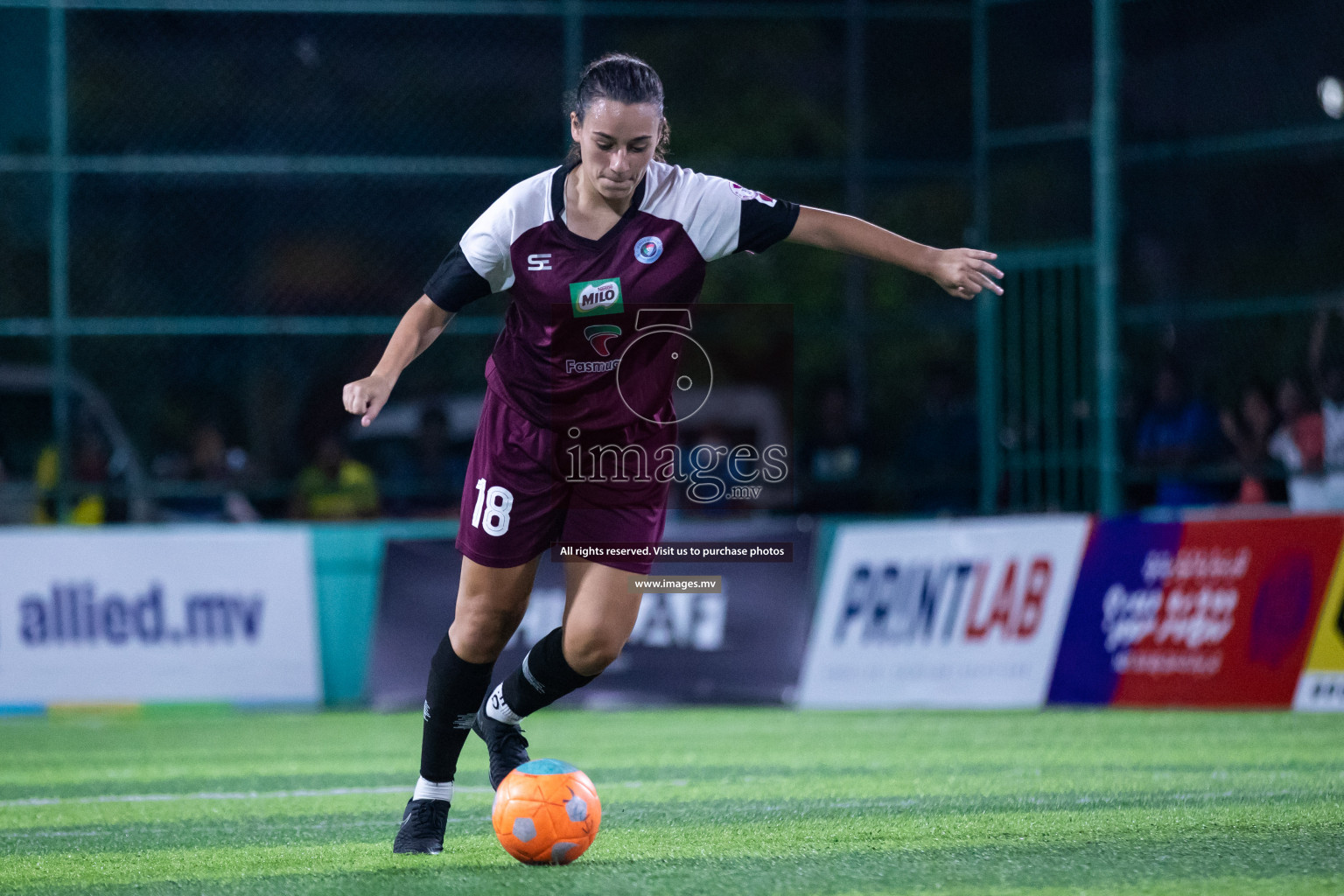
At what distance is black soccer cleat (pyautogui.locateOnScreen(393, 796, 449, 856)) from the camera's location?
5.39m

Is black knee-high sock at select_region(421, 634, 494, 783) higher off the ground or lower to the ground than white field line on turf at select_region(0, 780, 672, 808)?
higher

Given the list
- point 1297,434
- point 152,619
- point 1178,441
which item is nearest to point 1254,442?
point 1297,434

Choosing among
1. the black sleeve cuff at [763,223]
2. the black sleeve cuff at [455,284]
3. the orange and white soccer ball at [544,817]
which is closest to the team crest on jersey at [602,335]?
the black sleeve cuff at [455,284]

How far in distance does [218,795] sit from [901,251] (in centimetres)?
385

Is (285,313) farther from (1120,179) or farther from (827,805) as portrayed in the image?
(827,805)

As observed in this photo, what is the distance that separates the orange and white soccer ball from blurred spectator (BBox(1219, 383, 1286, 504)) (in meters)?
8.50

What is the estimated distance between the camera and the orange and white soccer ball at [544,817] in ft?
16.4

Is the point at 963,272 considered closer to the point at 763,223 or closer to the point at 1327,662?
the point at 763,223

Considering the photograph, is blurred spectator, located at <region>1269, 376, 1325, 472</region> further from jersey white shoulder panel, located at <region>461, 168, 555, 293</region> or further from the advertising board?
jersey white shoulder panel, located at <region>461, 168, 555, 293</region>

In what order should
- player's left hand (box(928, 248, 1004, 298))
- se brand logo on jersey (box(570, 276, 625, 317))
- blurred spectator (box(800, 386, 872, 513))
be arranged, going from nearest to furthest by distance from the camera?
player's left hand (box(928, 248, 1004, 298)), se brand logo on jersey (box(570, 276, 625, 317)), blurred spectator (box(800, 386, 872, 513))

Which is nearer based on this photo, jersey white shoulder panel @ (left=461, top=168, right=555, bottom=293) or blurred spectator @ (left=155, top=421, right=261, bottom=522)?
jersey white shoulder panel @ (left=461, top=168, right=555, bottom=293)

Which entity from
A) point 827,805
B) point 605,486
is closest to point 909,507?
point 827,805

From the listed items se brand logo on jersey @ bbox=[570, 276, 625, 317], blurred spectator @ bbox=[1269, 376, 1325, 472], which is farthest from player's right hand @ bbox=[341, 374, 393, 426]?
blurred spectator @ bbox=[1269, 376, 1325, 472]

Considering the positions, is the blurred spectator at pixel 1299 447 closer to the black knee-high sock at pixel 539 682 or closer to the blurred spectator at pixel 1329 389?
the blurred spectator at pixel 1329 389
